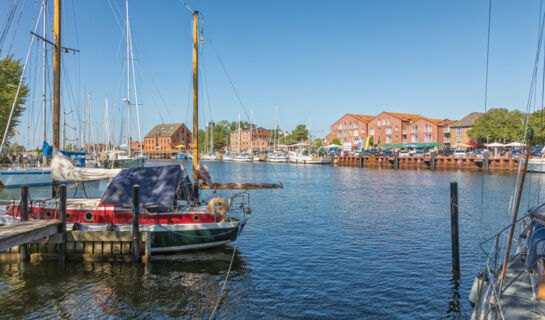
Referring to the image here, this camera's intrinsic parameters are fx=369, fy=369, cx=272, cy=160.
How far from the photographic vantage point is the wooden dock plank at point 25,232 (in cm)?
1262

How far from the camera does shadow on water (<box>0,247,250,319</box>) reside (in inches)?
496

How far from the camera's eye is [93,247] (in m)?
16.6

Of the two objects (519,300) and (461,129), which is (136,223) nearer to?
(519,300)

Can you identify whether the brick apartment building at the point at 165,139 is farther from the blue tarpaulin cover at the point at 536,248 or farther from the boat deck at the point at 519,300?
the blue tarpaulin cover at the point at 536,248

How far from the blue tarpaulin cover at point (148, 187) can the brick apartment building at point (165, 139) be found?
172m

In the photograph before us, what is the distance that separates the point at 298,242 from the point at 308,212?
10.3 m

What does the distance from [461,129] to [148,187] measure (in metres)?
110

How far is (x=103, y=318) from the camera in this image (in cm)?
1211

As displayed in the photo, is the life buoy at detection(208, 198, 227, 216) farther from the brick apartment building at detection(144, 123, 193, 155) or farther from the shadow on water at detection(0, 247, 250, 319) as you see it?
the brick apartment building at detection(144, 123, 193, 155)

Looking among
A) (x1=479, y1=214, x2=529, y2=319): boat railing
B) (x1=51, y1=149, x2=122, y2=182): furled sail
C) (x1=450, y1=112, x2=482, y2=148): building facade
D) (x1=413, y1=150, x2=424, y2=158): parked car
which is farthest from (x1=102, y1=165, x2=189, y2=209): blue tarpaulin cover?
(x1=450, y1=112, x2=482, y2=148): building facade

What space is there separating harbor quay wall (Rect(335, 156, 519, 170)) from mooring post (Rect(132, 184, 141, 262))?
220 feet

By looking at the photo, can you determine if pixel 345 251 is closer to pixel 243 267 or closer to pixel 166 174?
pixel 243 267

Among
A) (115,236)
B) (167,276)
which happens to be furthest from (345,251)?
(115,236)

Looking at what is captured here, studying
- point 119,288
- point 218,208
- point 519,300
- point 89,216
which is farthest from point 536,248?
point 89,216
